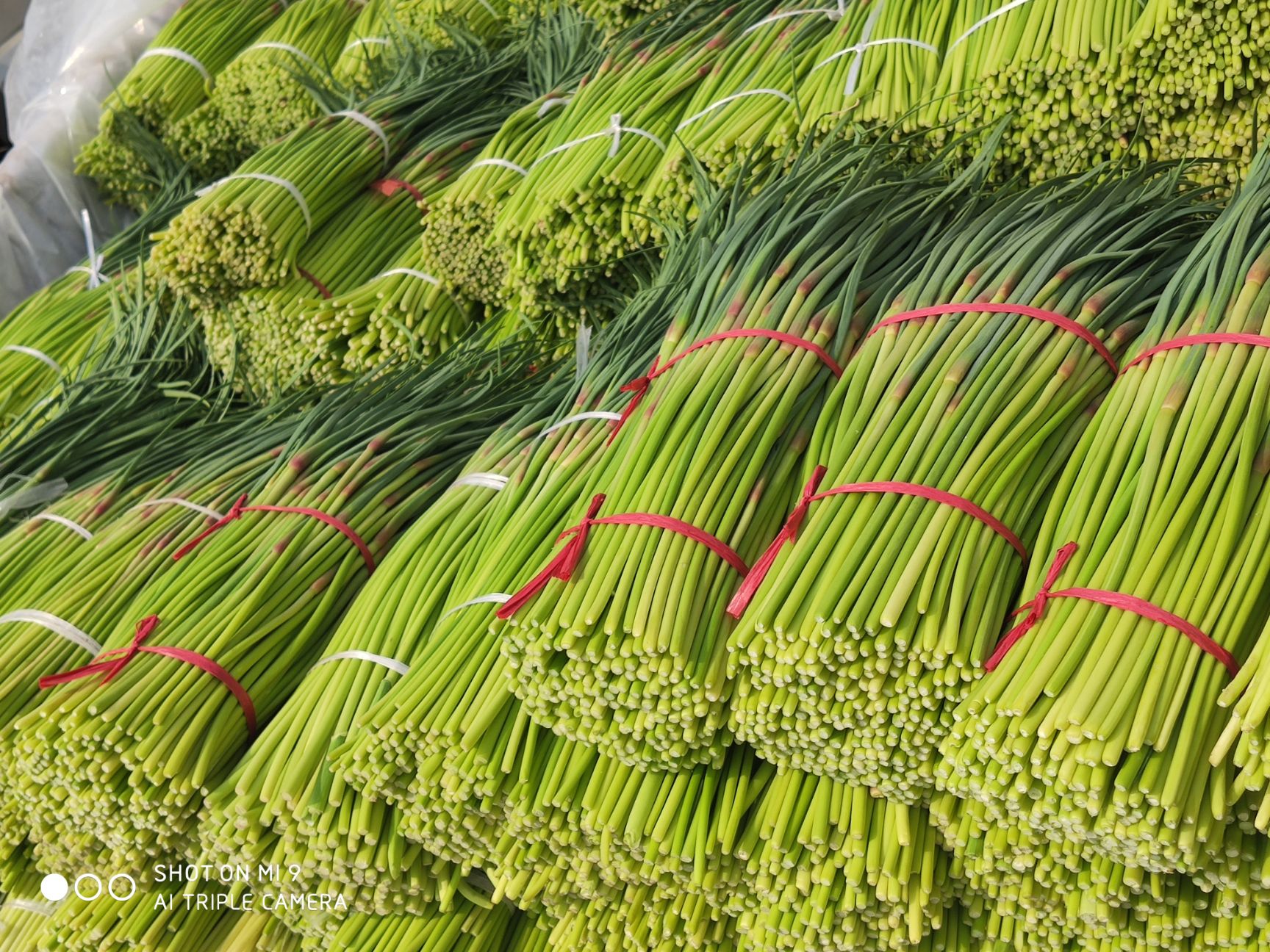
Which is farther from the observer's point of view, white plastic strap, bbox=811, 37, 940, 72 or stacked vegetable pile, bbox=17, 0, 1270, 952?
white plastic strap, bbox=811, 37, 940, 72

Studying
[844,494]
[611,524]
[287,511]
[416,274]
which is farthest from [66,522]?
[844,494]

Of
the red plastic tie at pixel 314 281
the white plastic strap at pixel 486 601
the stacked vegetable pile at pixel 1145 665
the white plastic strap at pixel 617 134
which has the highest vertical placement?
the white plastic strap at pixel 617 134

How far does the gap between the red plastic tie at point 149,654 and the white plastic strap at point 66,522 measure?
44 centimetres

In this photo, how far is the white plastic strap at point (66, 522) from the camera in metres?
2.14

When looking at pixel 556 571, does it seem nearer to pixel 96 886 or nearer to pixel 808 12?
pixel 96 886

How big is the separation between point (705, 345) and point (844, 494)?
0.35 m

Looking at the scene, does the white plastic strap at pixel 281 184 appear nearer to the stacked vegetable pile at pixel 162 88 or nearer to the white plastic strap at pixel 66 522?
the white plastic strap at pixel 66 522

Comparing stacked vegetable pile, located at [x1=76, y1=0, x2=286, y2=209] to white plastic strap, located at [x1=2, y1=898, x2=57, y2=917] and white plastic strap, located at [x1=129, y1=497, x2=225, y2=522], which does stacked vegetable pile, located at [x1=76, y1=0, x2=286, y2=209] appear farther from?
white plastic strap, located at [x1=2, y1=898, x2=57, y2=917]

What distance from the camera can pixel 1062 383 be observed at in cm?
137

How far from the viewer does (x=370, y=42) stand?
3.36 metres

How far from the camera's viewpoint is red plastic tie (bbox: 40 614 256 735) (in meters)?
1.70

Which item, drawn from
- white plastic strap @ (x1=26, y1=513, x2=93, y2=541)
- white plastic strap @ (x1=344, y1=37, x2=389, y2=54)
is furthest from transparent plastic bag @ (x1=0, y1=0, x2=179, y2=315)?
white plastic strap @ (x1=26, y1=513, x2=93, y2=541)

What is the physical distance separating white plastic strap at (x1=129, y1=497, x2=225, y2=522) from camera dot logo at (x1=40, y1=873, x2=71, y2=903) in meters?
0.65

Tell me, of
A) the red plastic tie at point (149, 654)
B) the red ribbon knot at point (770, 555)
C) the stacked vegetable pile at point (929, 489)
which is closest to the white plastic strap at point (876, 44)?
the stacked vegetable pile at point (929, 489)
